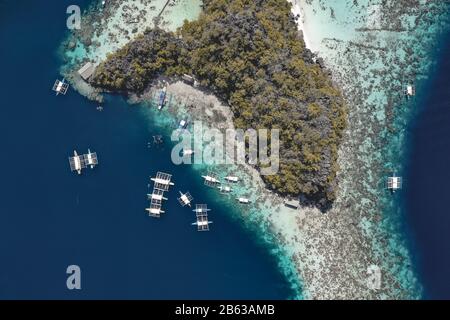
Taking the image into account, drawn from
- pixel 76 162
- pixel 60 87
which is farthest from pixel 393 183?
pixel 60 87

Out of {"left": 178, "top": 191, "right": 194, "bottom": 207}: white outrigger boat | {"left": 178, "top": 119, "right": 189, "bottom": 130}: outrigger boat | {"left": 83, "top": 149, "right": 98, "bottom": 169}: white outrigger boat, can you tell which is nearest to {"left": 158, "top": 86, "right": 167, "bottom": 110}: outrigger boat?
{"left": 178, "top": 119, "right": 189, "bottom": 130}: outrigger boat

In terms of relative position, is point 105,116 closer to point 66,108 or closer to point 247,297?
point 66,108

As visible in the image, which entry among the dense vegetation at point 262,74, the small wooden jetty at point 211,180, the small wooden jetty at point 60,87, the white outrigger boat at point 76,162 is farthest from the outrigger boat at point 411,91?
the small wooden jetty at point 60,87

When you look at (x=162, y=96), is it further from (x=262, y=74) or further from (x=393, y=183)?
(x=393, y=183)

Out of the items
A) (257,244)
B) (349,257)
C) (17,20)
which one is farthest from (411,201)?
(17,20)

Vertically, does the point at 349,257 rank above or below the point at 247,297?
above

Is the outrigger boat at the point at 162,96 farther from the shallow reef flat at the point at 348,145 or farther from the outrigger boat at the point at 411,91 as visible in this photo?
the outrigger boat at the point at 411,91
